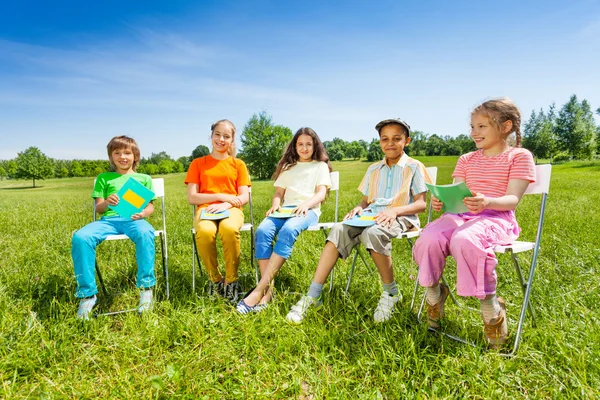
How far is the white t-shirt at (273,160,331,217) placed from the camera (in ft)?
12.2

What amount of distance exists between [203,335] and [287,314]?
0.64 meters

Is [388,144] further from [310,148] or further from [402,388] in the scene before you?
[402,388]

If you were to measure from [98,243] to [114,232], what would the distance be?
215 millimetres

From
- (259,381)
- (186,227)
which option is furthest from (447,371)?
(186,227)

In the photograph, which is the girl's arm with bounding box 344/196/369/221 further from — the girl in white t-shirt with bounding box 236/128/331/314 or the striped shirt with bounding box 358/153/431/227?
the girl in white t-shirt with bounding box 236/128/331/314

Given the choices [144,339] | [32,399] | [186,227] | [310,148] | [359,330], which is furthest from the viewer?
[186,227]

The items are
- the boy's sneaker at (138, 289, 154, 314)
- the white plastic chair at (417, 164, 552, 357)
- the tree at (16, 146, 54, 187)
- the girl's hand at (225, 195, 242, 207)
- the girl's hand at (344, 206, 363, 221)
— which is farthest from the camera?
the tree at (16, 146, 54, 187)

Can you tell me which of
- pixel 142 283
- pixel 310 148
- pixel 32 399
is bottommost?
pixel 32 399

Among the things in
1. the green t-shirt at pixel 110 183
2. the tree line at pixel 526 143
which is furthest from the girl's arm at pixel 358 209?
the tree line at pixel 526 143

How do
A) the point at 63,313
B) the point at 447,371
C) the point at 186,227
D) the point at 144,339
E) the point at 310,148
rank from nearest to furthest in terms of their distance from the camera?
the point at 447,371 < the point at 144,339 < the point at 63,313 < the point at 310,148 < the point at 186,227

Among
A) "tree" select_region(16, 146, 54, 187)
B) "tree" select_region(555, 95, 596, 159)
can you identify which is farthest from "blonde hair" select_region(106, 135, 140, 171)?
"tree" select_region(16, 146, 54, 187)

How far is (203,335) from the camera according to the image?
258 centimetres

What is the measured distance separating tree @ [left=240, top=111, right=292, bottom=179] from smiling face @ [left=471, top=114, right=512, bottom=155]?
142ft

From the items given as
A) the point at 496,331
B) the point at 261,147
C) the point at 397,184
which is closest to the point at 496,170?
the point at 397,184
